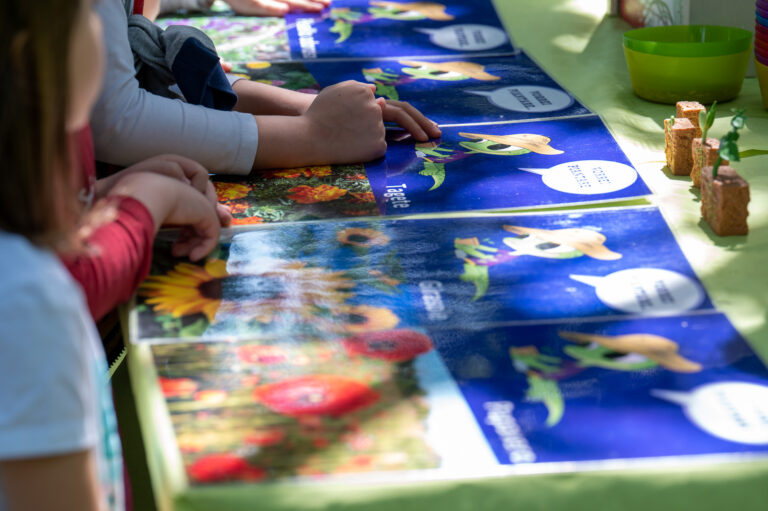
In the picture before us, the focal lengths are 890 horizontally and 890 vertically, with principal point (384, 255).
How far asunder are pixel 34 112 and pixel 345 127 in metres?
0.65

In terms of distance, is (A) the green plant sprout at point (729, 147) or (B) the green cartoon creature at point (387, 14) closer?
(A) the green plant sprout at point (729, 147)

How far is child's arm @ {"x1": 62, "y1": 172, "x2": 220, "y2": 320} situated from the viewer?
0.72m

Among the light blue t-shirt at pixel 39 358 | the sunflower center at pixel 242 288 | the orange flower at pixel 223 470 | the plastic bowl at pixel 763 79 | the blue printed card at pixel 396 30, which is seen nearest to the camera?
the light blue t-shirt at pixel 39 358

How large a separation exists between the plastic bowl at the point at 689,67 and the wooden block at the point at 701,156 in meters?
0.28

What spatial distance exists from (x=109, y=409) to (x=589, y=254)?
0.46 meters

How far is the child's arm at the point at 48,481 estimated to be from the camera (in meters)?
0.49

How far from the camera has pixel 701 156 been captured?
977mm

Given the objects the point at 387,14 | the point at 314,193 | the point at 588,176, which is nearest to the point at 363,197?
the point at 314,193

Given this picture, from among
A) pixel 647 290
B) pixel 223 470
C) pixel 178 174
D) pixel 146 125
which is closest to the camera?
pixel 223 470

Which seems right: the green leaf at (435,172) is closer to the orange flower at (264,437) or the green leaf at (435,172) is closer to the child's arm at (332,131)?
the child's arm at (332,131)

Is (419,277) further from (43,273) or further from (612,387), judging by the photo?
(43,273)

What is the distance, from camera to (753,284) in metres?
0.80

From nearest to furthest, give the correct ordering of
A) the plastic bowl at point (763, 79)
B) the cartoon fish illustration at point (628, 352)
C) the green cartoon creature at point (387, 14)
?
the cartoon fish illustration at point (628, 352) → the plastic bowl at point (763, 79) → the green cartoon creature at point (387, 14)

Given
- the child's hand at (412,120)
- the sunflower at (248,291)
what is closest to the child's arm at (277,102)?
the child's hand at (412,120)
